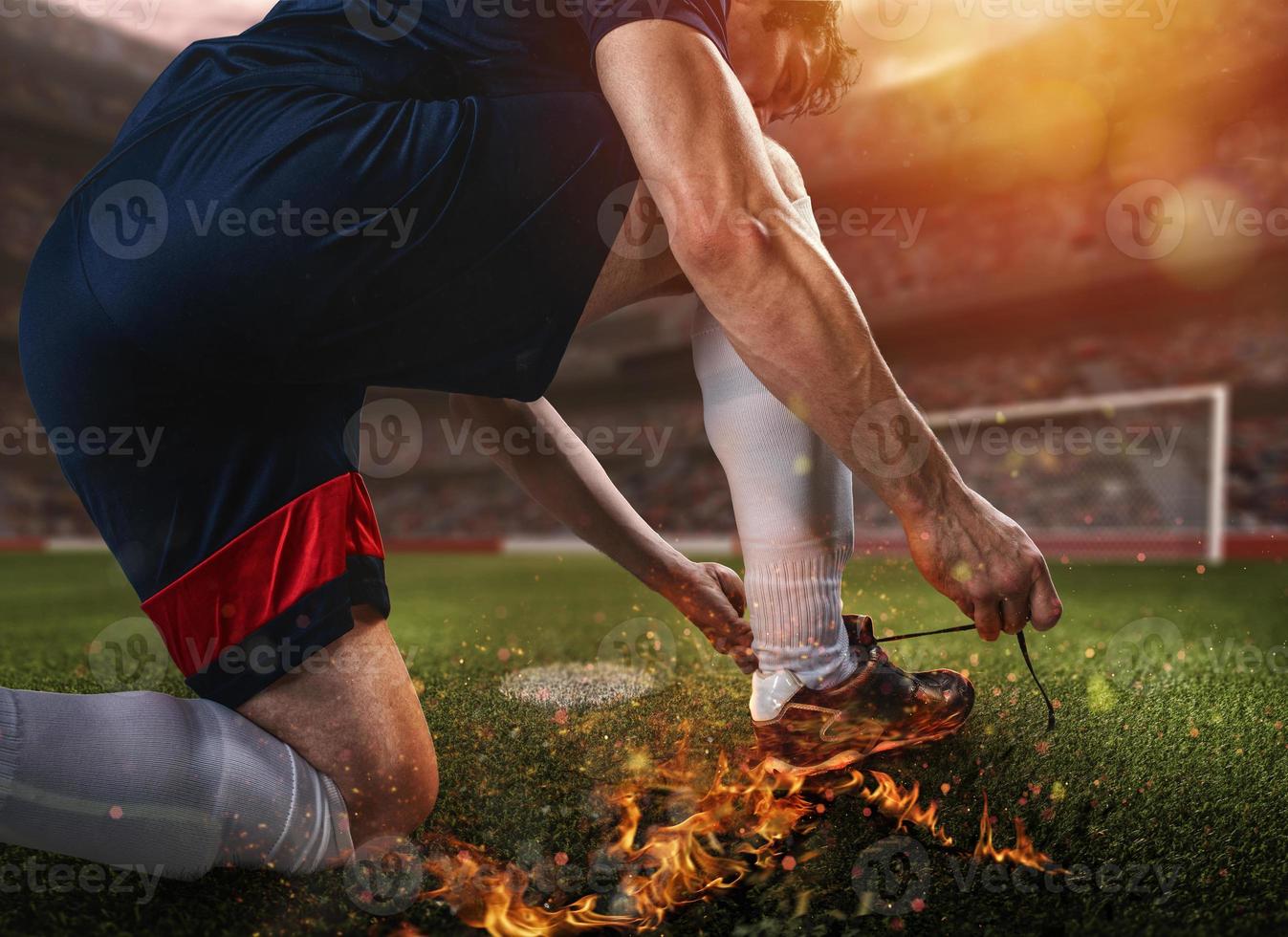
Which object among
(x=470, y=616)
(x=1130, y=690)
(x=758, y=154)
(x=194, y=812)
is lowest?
(x=470, y=616)

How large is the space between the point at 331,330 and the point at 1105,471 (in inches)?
321

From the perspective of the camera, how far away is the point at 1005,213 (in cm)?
1091

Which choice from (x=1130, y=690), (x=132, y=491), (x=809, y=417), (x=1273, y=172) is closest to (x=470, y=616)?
(x=1130, y=690)

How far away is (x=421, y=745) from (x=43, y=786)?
281 millimetres

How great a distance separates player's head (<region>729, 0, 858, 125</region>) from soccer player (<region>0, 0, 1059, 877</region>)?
189 mm

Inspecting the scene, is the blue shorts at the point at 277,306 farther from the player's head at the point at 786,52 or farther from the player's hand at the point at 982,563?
the player's hand at the point at 982,563

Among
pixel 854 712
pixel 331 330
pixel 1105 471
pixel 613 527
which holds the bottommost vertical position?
pixel 1105 471

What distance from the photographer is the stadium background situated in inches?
366

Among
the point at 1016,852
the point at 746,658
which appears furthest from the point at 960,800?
the point at 746,658

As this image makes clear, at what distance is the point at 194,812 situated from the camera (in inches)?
27.3

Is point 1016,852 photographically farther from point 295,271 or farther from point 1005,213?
point 1005,213

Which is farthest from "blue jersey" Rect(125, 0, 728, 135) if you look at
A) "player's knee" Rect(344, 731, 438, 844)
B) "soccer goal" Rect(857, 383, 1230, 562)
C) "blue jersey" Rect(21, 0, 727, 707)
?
"soccer goal" Rect(857, 383, 1230, 562)

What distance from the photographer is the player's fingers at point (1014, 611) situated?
2.24 ft

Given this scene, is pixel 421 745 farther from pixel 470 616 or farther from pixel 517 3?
pixel 470 616
